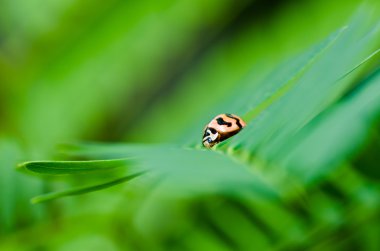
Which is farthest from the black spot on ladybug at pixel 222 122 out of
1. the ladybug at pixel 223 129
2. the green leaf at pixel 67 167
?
the green leaf at pixel 67 167

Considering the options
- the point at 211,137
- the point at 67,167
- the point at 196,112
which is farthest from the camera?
the point at 196,112

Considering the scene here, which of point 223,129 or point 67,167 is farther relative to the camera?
point 223,129

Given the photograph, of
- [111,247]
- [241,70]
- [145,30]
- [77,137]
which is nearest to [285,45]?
[241,70]

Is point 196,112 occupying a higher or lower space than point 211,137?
higher

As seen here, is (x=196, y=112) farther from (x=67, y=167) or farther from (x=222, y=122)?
(x=67, y=167)

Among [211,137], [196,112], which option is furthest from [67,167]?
[196,112]

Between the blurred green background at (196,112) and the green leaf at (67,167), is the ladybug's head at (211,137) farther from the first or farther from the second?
the green leaf at (67,167)

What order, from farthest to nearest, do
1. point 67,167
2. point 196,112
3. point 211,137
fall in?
point 196,112, point 211,137, point 67,167

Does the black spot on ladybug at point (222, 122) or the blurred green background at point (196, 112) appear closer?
the blurred green background at point (196, 112)
